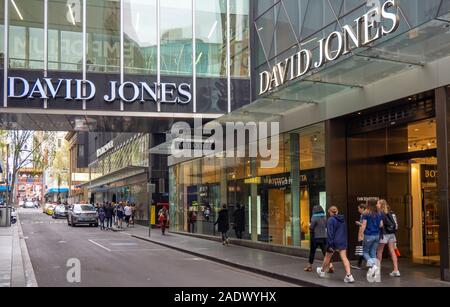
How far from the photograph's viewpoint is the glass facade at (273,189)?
17.5 meters

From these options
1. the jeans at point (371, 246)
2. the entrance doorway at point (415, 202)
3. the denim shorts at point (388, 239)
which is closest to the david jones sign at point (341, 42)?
the entrance doorway at point (415, 202)

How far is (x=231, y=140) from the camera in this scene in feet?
75.5

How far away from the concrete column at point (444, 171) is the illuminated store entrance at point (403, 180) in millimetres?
3697

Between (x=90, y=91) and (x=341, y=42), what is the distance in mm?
9972

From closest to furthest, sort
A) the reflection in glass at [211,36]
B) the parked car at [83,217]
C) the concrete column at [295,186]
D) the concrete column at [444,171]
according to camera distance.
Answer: the concrete column at [444,171], the concrete column at [295,186], the reflection in glass at [211,36], the parked car at [83,217]

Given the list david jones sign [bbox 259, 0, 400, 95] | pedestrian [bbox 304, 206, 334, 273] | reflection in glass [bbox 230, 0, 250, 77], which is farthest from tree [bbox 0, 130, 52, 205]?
pedestrian [bbox 304, 206, 334, 273]

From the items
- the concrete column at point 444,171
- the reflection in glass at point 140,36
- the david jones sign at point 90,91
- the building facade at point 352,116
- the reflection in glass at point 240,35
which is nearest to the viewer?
the concrete column at point 444,171

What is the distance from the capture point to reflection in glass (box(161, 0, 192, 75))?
72.6 ft

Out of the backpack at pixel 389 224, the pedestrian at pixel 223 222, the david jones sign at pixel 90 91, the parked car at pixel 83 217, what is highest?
the david jones sign at pixel 90 91

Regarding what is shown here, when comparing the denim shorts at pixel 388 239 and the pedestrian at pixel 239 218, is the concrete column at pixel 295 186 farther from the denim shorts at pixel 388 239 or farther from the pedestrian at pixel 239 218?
the denim shorts at pixel 388 239

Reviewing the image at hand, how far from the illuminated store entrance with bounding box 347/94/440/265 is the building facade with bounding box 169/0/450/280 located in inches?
1.2

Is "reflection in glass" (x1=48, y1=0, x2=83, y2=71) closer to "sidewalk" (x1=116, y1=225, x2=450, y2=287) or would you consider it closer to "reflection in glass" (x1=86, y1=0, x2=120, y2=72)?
"reflection in glass" (x1=86, y1=0, x2=120, y2=72)

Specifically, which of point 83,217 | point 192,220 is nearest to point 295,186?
point 192,220
